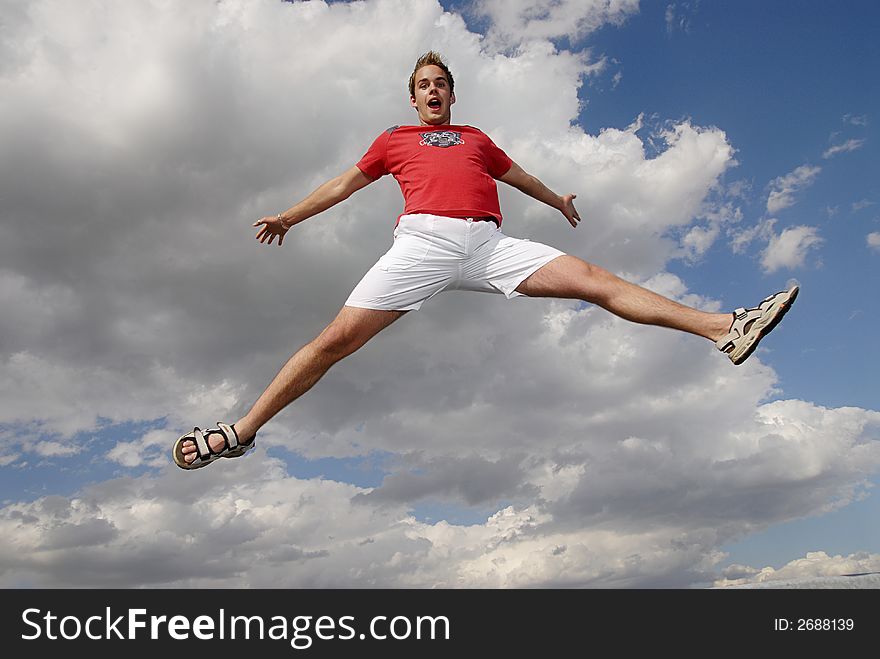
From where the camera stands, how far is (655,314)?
5930 millimetres

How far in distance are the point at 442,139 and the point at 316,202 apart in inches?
53.3

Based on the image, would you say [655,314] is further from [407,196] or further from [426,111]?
[426,111]

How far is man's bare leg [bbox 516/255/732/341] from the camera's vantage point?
5.82m

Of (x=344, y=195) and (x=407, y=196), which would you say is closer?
(x=407, y=196)

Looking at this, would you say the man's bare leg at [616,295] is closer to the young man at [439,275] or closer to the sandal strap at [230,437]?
the young man at [439,275]

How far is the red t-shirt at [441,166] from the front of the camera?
21.3ft

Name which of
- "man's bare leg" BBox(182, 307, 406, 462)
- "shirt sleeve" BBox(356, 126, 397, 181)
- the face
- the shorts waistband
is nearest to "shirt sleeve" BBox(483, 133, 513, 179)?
the face

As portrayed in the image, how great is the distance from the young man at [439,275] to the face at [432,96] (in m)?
0.20

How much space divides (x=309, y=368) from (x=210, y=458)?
4.13 feet

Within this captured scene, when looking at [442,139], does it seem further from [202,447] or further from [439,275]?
[202,447]

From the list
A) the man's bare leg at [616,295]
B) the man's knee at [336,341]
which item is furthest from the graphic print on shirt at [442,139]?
the man's knee at [336,341]
